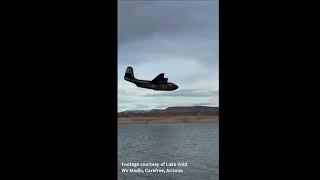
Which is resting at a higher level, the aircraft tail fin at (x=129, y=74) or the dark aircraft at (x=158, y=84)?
the aircraft tail fin at (x=129, y=74)

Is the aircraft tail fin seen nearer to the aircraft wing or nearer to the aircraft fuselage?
the aircraft fuselage

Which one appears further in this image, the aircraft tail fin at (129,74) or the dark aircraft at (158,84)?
the dark aircraft at (158,84)

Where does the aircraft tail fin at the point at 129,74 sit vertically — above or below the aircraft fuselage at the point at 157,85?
above

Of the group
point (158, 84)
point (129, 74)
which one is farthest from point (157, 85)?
point (129, 74)

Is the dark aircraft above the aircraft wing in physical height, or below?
below

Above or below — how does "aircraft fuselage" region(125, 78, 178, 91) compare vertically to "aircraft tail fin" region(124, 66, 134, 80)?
below

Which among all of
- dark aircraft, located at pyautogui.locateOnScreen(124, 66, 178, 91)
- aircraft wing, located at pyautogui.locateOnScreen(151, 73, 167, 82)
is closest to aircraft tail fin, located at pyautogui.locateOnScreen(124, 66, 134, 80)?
dark aircraft, located at pyautogui.locateOnScreen(124, 66, 178, 91)

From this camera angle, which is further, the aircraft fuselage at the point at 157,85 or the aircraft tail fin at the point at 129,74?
the aircraft fuselage at the point at 157,85

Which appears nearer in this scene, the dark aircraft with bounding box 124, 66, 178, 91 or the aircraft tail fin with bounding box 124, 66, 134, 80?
the aircraft tail fin with bounding box 124, 66, 134, 80


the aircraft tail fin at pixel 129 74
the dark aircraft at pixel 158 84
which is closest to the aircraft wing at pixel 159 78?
the dark aircraft at pixel 158 84

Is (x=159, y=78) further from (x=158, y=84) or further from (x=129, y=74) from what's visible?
(x=129, y=74)

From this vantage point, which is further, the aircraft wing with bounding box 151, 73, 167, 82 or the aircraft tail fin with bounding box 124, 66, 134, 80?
the aircraft wing with bounding box 151, 73, 167, 82

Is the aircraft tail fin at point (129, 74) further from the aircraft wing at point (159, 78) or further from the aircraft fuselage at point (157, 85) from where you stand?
the aircraft wing at point (159, 78)
